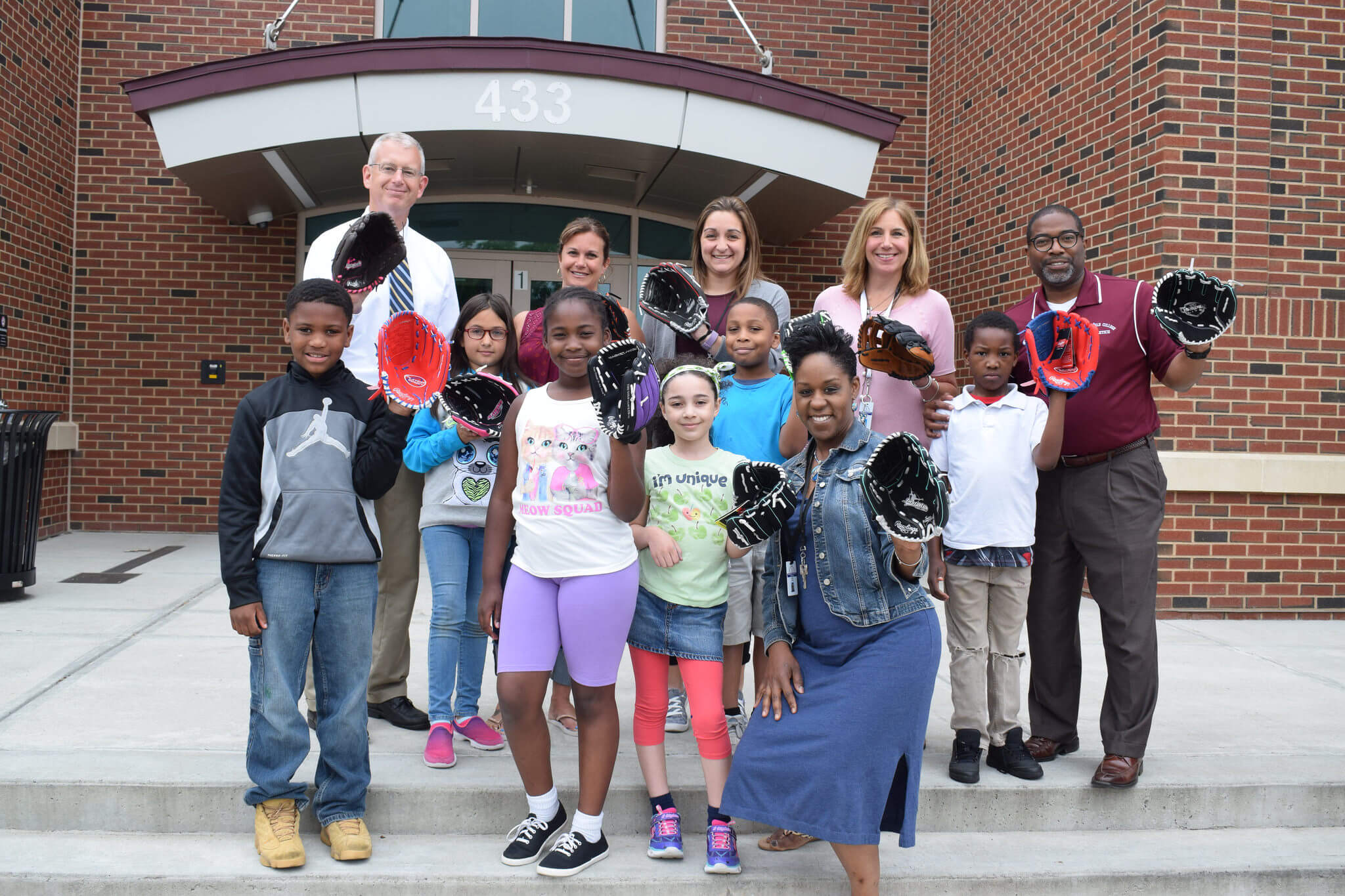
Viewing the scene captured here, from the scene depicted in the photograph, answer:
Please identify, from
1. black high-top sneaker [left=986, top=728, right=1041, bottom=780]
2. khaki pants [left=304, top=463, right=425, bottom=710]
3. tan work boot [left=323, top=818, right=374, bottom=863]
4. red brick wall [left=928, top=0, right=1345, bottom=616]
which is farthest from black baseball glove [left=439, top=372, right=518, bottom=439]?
red brick wall [left=928, top=0, right=1345, bottom=616]

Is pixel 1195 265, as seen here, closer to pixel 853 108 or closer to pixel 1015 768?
pixel 853 108

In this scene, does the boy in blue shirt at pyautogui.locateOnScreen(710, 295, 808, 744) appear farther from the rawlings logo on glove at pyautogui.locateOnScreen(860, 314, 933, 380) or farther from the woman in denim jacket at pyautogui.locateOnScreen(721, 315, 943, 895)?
the woman in denim jacket at pyautogui.locateOnScreen(721, 315, 943, 895)

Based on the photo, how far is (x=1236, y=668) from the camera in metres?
4.89

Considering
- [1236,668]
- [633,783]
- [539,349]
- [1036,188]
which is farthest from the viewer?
[1036,188]

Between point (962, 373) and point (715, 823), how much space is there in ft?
21.5

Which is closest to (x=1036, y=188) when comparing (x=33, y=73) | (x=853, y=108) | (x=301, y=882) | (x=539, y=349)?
(x=853, y=108)

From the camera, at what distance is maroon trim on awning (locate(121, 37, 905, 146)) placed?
6371 millimetres

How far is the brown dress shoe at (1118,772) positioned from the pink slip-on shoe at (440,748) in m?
2.16

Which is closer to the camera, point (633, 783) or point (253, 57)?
point (633, 783)

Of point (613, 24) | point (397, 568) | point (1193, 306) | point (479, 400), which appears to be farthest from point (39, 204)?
point (1193, 306)

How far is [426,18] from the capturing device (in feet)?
29.1

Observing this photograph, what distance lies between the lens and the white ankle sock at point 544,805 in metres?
2.88

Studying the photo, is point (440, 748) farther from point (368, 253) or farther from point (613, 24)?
point (613, 24)

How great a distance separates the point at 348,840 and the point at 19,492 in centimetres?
427
